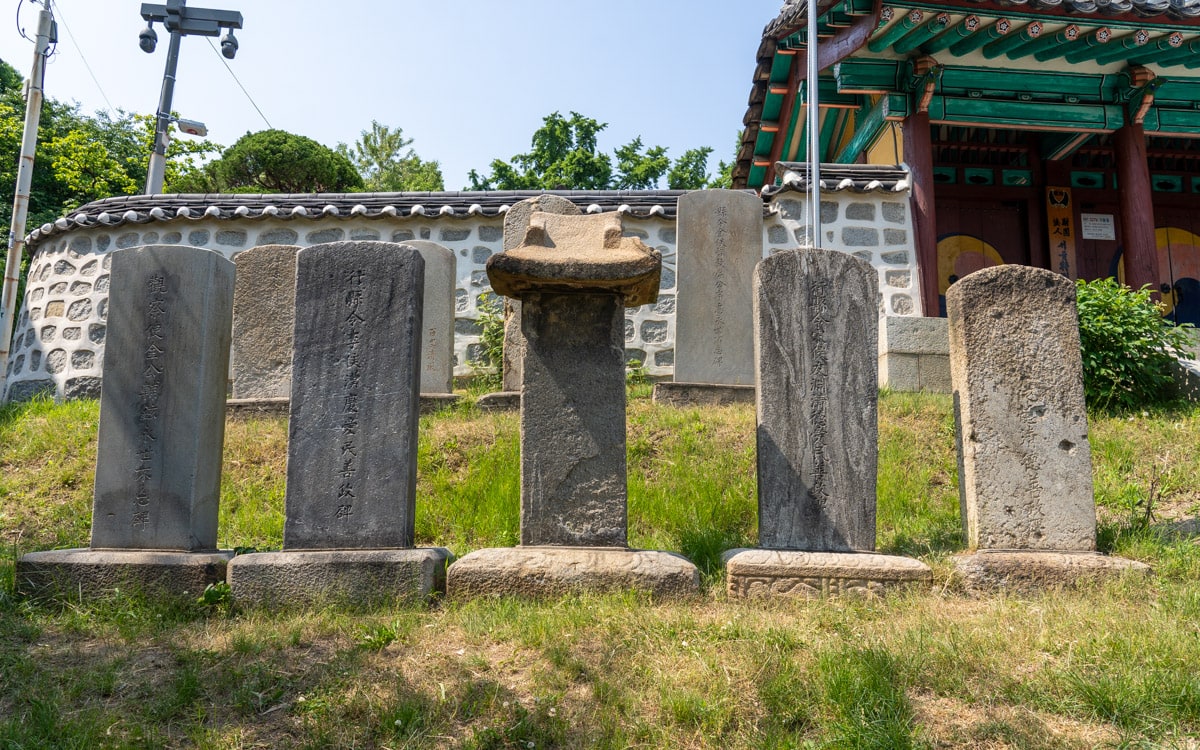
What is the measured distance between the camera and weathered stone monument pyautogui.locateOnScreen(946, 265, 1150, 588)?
424 cm

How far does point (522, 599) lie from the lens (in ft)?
12.4

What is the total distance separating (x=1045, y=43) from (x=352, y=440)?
8055mm

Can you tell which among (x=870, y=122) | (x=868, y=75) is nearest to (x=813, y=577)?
(x=868, y=75)

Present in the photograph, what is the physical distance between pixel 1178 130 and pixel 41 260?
1265cm

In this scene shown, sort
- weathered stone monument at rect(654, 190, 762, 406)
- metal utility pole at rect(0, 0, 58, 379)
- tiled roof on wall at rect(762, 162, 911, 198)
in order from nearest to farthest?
weathered stone monument at rect(654, 190, 762, 406) → metal utility pole at rect(0, 0, 58, 379) → tiled roof on wall at rect(762, 162, 911, 198)

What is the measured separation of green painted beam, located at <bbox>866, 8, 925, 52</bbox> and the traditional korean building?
17 millimetres

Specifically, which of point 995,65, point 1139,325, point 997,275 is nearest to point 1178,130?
point 995,65

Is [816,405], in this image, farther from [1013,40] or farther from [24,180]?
[24,180]

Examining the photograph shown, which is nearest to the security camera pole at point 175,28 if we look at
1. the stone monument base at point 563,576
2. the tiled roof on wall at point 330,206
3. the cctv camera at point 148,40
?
the cctv camera at point 148,40

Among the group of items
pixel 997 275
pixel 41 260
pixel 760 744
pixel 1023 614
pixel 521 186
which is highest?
pixel 521 186

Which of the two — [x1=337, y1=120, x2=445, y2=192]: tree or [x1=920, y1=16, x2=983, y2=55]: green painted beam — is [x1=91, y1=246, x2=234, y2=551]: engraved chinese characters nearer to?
[x1=920, y1=16, x2=983, y2=55]: green painted beam

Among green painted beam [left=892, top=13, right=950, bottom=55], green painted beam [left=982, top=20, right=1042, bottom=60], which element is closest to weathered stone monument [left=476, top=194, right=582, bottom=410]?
green painted beam [left=892, top=13, right=950, bottom=55]

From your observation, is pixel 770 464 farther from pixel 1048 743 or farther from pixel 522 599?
pixel 1048 743

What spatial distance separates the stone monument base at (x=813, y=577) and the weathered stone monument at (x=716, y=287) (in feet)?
10.1
